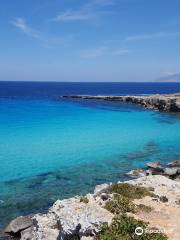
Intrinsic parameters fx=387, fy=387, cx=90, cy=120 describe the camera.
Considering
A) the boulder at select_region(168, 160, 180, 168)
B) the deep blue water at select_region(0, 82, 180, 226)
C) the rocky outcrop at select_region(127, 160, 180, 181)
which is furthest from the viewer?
the boulder at select_region(168, 160, 180, 168)

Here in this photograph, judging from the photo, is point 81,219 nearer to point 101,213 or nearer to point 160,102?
point 101,213

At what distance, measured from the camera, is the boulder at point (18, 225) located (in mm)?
24516

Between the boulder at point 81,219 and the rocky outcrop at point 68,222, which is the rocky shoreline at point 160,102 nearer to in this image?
the rocky outcrop at point 68,222

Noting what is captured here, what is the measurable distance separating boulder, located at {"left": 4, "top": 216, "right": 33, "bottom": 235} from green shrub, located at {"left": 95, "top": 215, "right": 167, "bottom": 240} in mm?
8071

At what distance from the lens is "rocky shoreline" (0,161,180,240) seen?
62.7 ft

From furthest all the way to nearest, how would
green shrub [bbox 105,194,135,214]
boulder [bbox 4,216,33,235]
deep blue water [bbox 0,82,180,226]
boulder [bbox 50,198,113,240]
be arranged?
deep blue water [bbox 0,82,180,226]
boulder [bbox 4,216,33,235]
green shrub [bbox 105,194,135,214]
boulder [bbox 50,198,113,240]

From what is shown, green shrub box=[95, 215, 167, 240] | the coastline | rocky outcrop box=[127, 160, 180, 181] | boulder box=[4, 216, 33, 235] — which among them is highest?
green shrub box=[95, 215, 167, 240]

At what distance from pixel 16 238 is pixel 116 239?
9.52 metres

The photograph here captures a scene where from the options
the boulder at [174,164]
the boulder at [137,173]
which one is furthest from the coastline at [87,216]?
the boulder at [174,164]

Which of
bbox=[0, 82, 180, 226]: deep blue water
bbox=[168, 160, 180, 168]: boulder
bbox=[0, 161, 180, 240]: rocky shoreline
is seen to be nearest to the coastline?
bbox=[0, 161, 180, 240]: rocky shoreline

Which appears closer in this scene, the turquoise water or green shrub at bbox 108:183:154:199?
green shrub at bbox 108:183:154:199

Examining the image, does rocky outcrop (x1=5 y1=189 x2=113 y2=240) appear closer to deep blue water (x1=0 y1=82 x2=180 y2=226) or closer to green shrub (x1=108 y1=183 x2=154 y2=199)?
green shrub (x1=108 y1=183 x2=154 y2=199)

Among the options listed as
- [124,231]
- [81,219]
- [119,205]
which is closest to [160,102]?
[119,205]

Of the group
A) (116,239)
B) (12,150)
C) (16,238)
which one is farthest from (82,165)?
(116,239)
